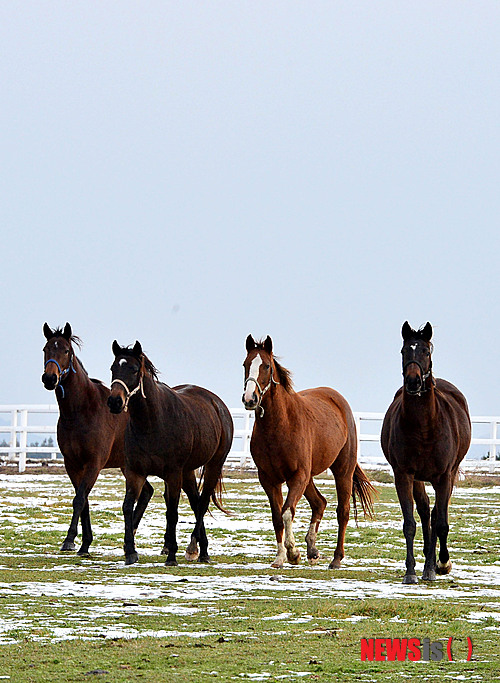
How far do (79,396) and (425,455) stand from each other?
4419 millimetres

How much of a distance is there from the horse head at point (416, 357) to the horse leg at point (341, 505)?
7.27ft

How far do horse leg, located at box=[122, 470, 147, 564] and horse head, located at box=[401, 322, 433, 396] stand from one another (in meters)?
3.23

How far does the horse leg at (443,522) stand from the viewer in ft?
32.2

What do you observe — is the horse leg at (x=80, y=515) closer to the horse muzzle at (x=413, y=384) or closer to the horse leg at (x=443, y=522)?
the horse leg at (x=443, y=522)

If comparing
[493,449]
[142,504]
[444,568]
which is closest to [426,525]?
[444,568]

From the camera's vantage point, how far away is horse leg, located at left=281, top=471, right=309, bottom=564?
1016 centimetres

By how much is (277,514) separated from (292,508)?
0.28 metres

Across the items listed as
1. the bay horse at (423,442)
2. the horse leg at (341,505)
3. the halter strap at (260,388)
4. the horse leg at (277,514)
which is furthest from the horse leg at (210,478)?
the bay horse at (423,442)

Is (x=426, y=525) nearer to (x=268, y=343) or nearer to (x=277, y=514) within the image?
(x=277, y=514)

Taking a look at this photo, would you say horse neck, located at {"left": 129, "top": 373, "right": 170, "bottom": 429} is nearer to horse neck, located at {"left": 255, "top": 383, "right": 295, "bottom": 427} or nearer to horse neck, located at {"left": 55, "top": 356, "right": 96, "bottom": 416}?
horse neck, located at {"left": 255, "top": 383, "right": 295, "bottom": 427}

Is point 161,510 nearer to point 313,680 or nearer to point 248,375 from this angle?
point 248,375

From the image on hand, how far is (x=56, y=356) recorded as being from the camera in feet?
38.2

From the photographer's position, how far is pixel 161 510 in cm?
1716

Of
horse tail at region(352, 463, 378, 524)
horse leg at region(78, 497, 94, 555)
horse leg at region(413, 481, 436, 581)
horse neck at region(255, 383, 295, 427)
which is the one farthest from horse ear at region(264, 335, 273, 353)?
horse leg at region(78, 497, 94, 555)
